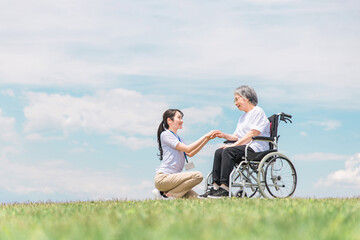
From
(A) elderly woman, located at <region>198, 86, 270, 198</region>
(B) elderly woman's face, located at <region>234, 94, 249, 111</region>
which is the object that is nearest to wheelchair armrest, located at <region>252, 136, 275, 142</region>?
(A) elderly woman, located at <region>198, 86, 270, 198</region>

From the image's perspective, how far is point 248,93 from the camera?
6.53 meters

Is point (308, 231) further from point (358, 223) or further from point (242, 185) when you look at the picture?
point (242, 185)

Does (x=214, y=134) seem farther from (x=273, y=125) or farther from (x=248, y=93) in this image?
(x=273, y=125)

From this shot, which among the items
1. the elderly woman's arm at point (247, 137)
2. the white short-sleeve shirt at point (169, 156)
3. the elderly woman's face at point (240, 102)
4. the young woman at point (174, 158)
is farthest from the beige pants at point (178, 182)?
the elderly woman's face at point (240, 102)

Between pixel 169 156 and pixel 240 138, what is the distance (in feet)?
3.59

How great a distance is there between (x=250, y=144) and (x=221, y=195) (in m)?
0.85

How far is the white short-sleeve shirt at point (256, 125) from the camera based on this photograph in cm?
634

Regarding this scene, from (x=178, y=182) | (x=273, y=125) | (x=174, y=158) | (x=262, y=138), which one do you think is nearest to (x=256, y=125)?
(x=262, y=138)

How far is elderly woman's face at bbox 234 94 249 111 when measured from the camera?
257 inches

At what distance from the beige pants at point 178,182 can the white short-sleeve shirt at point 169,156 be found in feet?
0.38

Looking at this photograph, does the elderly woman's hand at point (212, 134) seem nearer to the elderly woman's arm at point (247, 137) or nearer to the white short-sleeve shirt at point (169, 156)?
the elderly woman's arm at point (247, 137)

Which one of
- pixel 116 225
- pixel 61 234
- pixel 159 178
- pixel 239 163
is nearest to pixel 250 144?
pixel 239 163

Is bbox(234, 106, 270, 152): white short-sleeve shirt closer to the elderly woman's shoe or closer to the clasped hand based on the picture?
the clasped hand

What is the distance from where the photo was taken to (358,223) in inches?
123
